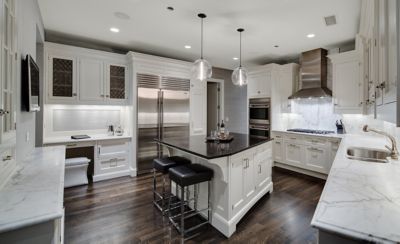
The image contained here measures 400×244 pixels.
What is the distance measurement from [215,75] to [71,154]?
4.16 metres

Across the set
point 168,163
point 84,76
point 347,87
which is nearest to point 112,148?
point 84,76

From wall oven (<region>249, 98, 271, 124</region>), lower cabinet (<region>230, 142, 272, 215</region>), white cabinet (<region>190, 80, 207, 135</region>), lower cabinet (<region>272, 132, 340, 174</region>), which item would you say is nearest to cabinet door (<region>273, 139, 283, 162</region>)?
lower cabinet (<region>272, 132, 340, 174</region>)

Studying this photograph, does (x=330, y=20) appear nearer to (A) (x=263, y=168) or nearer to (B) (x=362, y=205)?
Result: (A) (x=263, y=168)

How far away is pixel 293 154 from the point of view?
4410 millimetres

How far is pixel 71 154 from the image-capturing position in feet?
13.0

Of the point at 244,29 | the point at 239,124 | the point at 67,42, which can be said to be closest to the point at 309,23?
the point at 244,29

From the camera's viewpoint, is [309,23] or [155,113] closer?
[309,23]

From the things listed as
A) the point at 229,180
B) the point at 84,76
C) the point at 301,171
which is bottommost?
the point at 301,171

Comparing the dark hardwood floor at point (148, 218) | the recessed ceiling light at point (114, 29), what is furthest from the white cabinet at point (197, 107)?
the recessed ceiling light at point (114, 29)

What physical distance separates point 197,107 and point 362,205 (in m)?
4.21

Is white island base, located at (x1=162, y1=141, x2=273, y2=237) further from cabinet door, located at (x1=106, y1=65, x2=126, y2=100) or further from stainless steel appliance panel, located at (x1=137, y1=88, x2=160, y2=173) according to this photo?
cabinet door, located at (x1=106, y1=65, x2=126, y2=100)

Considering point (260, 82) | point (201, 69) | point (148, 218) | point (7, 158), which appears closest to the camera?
point (7, 158)

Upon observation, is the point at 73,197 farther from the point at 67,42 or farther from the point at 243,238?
the point at 67,42

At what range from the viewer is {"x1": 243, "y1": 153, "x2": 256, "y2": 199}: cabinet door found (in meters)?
2.56
